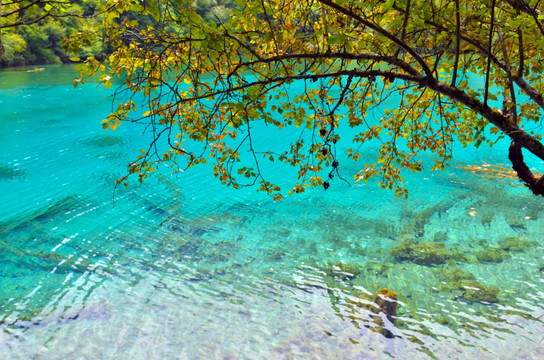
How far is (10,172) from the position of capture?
1614 cm

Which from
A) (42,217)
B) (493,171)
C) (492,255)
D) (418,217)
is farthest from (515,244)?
(42,217)

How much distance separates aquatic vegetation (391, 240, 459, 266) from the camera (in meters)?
10.0

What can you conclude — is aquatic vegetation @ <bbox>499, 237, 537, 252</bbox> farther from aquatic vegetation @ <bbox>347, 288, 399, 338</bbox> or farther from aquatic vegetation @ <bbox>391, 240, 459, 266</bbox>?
aquatic vegetation @ <bbox>347, 288, 399, 338</bbox>

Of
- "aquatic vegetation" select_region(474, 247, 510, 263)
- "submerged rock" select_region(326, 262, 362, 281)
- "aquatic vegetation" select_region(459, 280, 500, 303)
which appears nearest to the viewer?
"aquatic vegetation" select_region(459, 280, 500, 303)

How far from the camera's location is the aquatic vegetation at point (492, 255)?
392 inches

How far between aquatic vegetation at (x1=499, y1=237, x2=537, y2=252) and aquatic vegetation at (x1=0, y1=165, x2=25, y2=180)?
53.4 ft

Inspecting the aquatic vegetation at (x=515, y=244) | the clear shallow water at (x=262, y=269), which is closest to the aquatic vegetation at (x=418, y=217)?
the clear shallow water at (x=262, y=269)

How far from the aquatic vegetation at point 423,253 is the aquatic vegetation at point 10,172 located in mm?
13842

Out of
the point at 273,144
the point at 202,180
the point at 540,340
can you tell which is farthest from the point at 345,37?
the point at 273,144

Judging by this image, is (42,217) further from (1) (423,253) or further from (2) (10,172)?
(1) (423,253)

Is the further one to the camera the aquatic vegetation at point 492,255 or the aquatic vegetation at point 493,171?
the aquatic vegetation at point 493,171

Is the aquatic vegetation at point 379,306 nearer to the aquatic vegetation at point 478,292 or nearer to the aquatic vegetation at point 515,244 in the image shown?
the aquatic vegetation at point 478,292

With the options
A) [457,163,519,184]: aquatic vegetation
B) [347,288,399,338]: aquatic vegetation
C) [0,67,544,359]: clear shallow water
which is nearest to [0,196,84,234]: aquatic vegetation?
[0,67,544,359]: clear shallow water

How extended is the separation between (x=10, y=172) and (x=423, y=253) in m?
15.3
